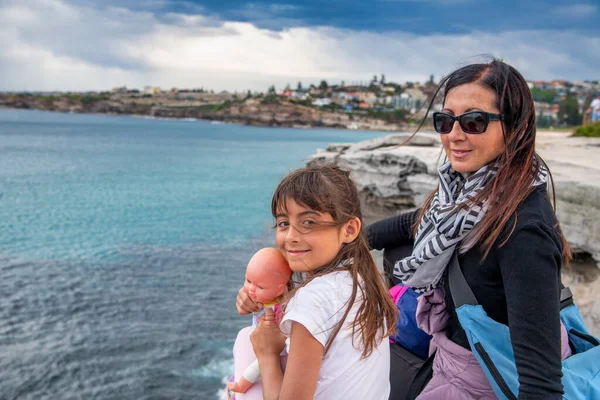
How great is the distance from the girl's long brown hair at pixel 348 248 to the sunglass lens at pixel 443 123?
521 millimetres

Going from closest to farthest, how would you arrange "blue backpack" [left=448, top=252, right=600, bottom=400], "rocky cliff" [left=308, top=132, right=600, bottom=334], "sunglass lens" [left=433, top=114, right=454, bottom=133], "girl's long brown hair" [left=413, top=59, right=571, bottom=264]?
"blue backpack" [left=448, top=252, right=600, bottom=400], "girl's long brown hair" [left=413, top=59, right=571, bottom=264], "sunglass lens" [left=433, top=114, right=454, bottom=133], "rocky cliff" [left=308, top=132, right=600, bottom=334]

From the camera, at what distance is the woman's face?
2.16 meters

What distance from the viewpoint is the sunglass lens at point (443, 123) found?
7.48ft

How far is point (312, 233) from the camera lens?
6.82ft

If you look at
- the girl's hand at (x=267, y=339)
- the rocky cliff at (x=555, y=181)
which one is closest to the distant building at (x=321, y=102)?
the rocky cliff at (x=555, y=181)

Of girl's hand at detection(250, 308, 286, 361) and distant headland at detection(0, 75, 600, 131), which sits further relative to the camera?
distant headland at detection(0, 75, 600, 131)

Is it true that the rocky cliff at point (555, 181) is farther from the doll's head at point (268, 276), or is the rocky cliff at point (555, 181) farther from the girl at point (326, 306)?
the doll's head at point (268, 276)

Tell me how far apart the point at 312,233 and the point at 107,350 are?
819 centimetres

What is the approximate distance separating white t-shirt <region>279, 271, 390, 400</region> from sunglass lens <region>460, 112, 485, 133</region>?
82cm

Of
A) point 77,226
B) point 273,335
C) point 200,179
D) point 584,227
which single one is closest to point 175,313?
point 584,227

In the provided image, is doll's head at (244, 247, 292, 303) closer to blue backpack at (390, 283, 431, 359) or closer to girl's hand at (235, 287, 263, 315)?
girl's hand at (235, 287, 263, 315)

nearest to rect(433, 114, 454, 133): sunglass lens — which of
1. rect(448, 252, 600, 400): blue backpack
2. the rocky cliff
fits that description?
the rocky cliff

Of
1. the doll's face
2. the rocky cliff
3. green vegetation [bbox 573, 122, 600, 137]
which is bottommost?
the rocky cliff

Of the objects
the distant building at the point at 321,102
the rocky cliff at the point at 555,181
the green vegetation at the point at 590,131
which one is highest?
the distant building at the point at 321,102
